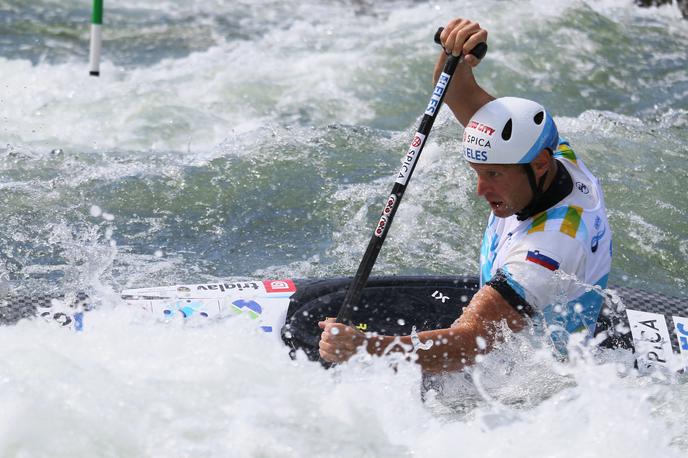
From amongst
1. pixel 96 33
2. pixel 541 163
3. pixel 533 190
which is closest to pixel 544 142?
pixel 541 163

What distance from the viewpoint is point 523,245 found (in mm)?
3510

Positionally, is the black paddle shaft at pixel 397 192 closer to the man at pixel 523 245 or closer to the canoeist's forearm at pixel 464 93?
the man at pixel 523 245

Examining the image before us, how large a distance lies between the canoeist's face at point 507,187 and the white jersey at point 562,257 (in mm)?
85

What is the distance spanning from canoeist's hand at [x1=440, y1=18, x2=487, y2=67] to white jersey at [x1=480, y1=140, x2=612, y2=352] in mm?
538

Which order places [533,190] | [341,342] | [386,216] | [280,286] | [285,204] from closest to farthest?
[341,342] → [533,190] → [386,216] → [280,286] → [285,204]

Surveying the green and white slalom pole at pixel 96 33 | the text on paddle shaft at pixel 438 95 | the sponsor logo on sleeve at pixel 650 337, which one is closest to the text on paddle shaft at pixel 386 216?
the text on paddle shaft at pixel 438 95

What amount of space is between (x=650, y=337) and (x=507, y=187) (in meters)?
1.74

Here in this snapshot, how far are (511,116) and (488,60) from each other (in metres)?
6.79

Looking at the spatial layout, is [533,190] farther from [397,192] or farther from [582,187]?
[397,192]

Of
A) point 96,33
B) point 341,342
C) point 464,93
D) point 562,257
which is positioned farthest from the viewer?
point 96,33

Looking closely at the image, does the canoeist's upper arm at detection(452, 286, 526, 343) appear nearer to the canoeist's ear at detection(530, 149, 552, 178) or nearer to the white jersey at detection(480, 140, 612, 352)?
the white jersey at detection(480, 140, 612, 352)

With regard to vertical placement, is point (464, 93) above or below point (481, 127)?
below

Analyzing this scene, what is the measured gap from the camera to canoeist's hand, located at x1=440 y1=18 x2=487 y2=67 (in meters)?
3.88

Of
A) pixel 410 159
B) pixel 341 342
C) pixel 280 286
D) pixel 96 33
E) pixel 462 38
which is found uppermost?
pixel 462 38
